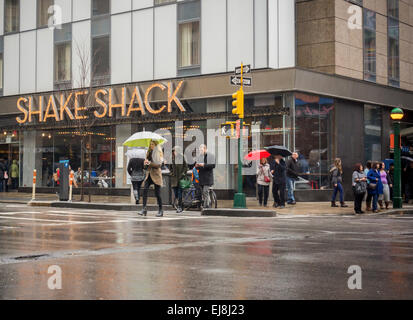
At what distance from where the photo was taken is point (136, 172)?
67.6 ft

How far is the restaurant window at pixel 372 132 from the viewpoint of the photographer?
30.3 metres

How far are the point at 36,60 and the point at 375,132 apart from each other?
18.5 metres

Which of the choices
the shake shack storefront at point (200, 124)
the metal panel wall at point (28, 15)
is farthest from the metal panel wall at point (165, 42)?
the metal panel wall at point (28, 15)

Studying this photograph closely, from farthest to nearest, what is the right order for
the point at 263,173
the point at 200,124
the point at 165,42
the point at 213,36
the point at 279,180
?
the point at 165,42, the point at 200,124, the point at 213,36, the point at 263,173, the point at 279,180

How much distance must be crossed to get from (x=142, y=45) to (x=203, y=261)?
23.9m

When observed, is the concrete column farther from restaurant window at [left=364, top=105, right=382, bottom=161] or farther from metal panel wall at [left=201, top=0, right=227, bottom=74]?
restaurant window at [left=364, top=105, right=382, bottom=161]

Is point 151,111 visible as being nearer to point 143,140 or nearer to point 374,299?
point 143,140

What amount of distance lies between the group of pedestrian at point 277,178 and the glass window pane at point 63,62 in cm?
1456

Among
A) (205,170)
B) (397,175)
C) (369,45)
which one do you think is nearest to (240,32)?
(369,45)

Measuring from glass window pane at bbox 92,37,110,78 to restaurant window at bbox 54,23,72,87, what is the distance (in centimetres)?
183

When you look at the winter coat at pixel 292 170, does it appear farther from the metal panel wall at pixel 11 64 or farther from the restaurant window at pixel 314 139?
the metal panel wall at pixel 11 64

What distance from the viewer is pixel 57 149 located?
113 ft

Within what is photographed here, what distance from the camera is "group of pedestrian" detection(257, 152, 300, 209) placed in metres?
22.1

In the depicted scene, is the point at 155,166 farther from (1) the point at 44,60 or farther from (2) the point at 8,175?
(2) the point at 8,175
